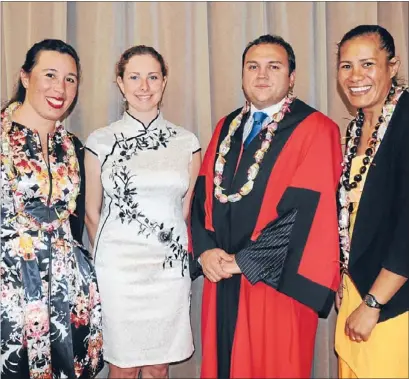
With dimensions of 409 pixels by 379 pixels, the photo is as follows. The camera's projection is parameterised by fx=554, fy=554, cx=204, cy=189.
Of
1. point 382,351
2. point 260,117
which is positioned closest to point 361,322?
point 382,351

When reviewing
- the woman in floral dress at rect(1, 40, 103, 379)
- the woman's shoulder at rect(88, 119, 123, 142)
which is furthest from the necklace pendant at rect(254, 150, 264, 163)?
the woman in floral dress at rect(1, 40, 103, 379)

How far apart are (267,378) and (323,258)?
51 cm

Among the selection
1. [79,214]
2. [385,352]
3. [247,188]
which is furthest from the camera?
[79,214]

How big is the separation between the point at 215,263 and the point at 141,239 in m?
0.34

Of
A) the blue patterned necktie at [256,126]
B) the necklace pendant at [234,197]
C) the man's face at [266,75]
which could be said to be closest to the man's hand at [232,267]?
the necklace pendant at [234,197]

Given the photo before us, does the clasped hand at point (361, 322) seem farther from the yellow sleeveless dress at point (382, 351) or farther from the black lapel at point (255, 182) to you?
the black lapel at point (255, 182)

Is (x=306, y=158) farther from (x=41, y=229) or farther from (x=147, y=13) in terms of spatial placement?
(x=147, y=13)

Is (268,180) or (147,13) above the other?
(147,13)

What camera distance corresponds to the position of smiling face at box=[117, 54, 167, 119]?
242cm

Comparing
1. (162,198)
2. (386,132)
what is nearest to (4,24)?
(162,198)

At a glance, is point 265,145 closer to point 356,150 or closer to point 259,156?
point 259,156

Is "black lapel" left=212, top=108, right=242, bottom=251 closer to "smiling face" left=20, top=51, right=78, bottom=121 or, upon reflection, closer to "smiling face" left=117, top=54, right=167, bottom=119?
"smiling face" left=117, top=54, right=167, bottom=119

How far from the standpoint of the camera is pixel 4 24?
2.85m

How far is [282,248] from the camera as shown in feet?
7.06
